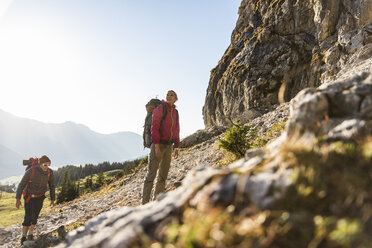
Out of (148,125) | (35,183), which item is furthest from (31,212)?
(148,125)

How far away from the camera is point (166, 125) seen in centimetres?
702

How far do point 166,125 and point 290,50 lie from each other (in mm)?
33269

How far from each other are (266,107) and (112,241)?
34960 millimetres

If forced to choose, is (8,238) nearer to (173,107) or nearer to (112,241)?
(173,107)

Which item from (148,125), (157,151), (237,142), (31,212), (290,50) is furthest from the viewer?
(290,50)

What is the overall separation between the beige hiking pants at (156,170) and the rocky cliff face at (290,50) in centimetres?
1769

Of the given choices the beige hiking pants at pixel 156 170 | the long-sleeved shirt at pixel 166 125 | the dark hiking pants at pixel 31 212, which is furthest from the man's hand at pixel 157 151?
the dark hiking pants at pixel 31 212

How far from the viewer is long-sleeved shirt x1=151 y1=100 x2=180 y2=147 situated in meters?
6.78

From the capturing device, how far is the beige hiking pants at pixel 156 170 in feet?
23.3

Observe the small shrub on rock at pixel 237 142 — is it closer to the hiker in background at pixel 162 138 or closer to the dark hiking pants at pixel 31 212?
the hiker in background at pixel 162 138

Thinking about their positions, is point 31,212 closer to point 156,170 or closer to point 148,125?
point 156,170

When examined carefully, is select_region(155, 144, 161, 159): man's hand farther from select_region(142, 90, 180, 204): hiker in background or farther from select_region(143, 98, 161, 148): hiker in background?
select_region(143, 98, 161, 148): hiker in background

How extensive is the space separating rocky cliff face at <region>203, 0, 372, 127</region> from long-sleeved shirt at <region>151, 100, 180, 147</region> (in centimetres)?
1697

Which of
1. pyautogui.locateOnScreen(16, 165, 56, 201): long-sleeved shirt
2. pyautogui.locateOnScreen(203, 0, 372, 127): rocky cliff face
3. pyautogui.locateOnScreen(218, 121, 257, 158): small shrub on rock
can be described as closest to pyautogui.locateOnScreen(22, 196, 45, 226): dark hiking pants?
pyautogui.locateOnScreen(16, 165, 56, 201): long-sleeved shirt
